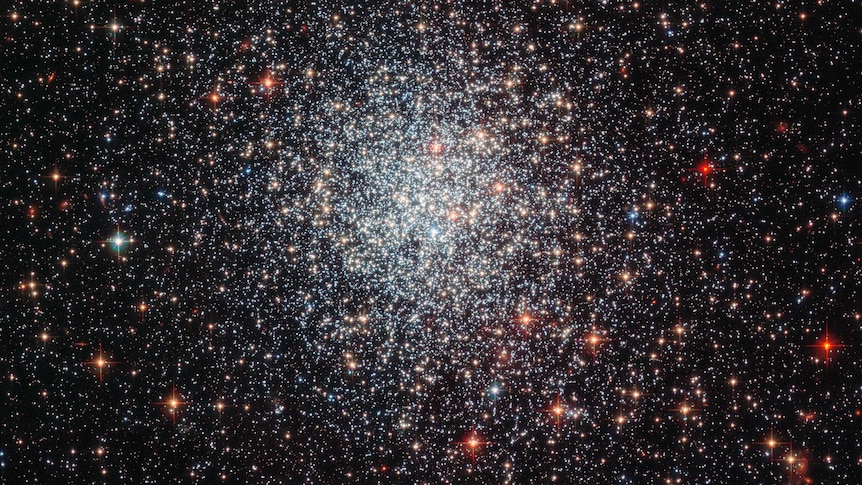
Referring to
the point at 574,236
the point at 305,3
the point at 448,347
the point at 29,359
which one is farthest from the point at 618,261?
the point at 29,359

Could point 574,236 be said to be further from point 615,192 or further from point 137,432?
point 137,432

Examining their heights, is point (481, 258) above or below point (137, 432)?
above

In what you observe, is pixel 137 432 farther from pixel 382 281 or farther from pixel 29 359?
pixel 382 281

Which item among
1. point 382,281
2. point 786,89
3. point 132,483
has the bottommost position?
point 132,483

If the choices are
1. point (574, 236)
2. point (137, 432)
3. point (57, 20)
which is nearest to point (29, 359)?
point (137, 432)

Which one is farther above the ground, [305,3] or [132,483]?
[305,3]
